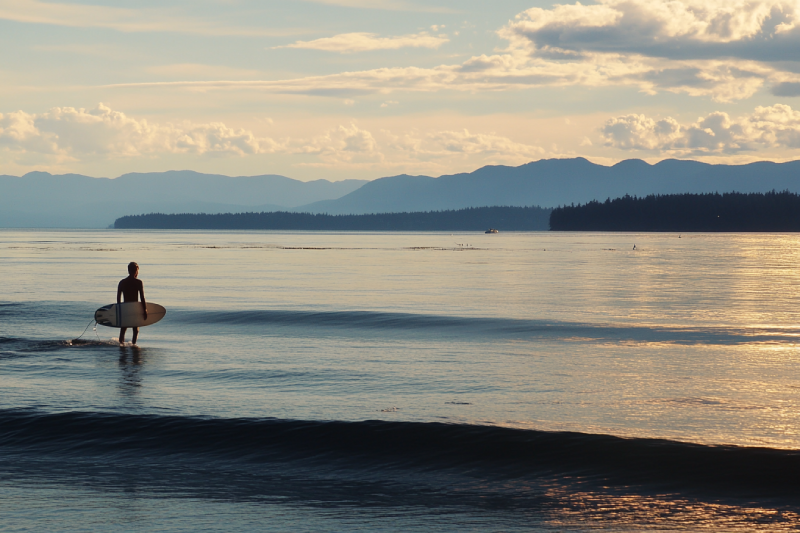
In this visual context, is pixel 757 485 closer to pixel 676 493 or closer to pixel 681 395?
pixel 676 493

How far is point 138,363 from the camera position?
21938 mm

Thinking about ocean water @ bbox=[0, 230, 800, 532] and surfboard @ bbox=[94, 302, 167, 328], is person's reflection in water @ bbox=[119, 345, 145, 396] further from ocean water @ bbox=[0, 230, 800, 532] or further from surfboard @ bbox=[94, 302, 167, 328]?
surfboard @ bbox=[94, 302, 167, 328]

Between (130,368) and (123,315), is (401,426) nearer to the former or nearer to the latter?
(130,368)

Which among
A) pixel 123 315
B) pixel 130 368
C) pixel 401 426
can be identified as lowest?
pixel 130 368

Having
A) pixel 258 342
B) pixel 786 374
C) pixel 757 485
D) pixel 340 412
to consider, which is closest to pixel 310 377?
pixel 340 412

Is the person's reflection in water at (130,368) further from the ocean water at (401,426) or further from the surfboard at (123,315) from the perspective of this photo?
the surfboard at (123,315)

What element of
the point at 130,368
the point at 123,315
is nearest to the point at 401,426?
the point at 130,368

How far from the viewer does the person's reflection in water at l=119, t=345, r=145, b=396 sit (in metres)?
18.1

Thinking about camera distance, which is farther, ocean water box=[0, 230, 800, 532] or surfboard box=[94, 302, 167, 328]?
surfboard box=[94, 302, 167, 328]

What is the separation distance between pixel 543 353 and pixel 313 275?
4010cm

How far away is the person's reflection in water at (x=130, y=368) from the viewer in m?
18.1

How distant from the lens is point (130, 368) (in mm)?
21062

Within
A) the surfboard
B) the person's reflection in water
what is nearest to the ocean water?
the person's reflection in water

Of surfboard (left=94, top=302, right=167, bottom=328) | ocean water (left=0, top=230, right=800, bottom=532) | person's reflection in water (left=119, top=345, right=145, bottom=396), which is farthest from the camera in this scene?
surfboard (left=94, top=302, right=167, bottom=328)
